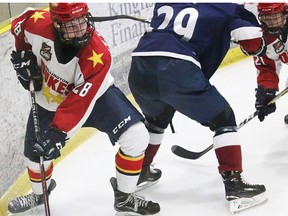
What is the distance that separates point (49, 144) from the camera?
2.16 meters

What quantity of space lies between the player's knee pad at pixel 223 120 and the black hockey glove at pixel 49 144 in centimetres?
57

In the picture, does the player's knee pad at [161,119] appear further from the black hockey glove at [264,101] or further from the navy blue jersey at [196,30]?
the black hockey glove at [264,101]

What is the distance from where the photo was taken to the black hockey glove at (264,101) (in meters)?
2.79

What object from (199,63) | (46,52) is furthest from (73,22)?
(199,63)

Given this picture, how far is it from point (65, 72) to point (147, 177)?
0.68 meters

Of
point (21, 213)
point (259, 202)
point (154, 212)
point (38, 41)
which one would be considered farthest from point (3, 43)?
point (259, 202)

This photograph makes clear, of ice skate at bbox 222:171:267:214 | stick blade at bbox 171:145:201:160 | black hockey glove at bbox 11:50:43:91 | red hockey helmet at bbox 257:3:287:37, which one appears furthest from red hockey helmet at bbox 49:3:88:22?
stick blade at bbox 171:145:201:160

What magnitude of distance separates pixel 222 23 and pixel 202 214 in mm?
704

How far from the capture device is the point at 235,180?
246 cm

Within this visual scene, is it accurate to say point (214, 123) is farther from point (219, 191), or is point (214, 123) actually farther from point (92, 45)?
point (92, 45)

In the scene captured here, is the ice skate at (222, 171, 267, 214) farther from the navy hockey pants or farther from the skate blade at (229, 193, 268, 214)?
the navy hockey pants

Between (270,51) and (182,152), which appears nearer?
(270,51)

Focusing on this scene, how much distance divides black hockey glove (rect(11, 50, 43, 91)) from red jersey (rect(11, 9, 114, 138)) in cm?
2

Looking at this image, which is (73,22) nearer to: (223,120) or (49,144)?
(49,144)
